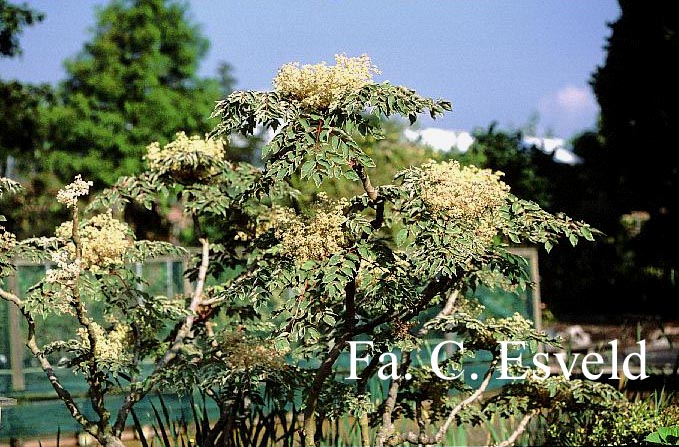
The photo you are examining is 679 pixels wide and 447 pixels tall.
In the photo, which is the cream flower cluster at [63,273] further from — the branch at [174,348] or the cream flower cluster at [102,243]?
the branch at [174,348]

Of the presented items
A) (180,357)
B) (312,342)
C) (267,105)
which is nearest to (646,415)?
(312,342)

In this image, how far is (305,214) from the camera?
156 inches

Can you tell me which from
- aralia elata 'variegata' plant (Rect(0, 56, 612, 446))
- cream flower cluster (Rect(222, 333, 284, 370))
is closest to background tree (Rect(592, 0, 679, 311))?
aralia elata 'variegata' plant (Rect(0, 56, 612, 446))

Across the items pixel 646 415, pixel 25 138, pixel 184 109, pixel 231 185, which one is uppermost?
pixel 184 109

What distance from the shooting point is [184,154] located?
16.0ft

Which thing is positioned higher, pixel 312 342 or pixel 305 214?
pixel 305 214

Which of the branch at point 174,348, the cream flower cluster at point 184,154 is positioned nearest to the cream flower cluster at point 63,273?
the branch at point 174,348

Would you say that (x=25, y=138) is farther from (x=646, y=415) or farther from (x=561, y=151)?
(x=646, y=415)

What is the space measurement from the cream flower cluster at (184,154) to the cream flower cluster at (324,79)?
120 cm

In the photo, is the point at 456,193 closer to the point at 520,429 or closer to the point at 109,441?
the point at 520,429

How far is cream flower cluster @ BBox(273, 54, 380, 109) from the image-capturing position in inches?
145

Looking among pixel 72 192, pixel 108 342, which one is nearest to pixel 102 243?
pixel 108 342

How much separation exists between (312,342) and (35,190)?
25.8 metres

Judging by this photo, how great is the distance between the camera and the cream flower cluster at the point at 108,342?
4383 millimetres
